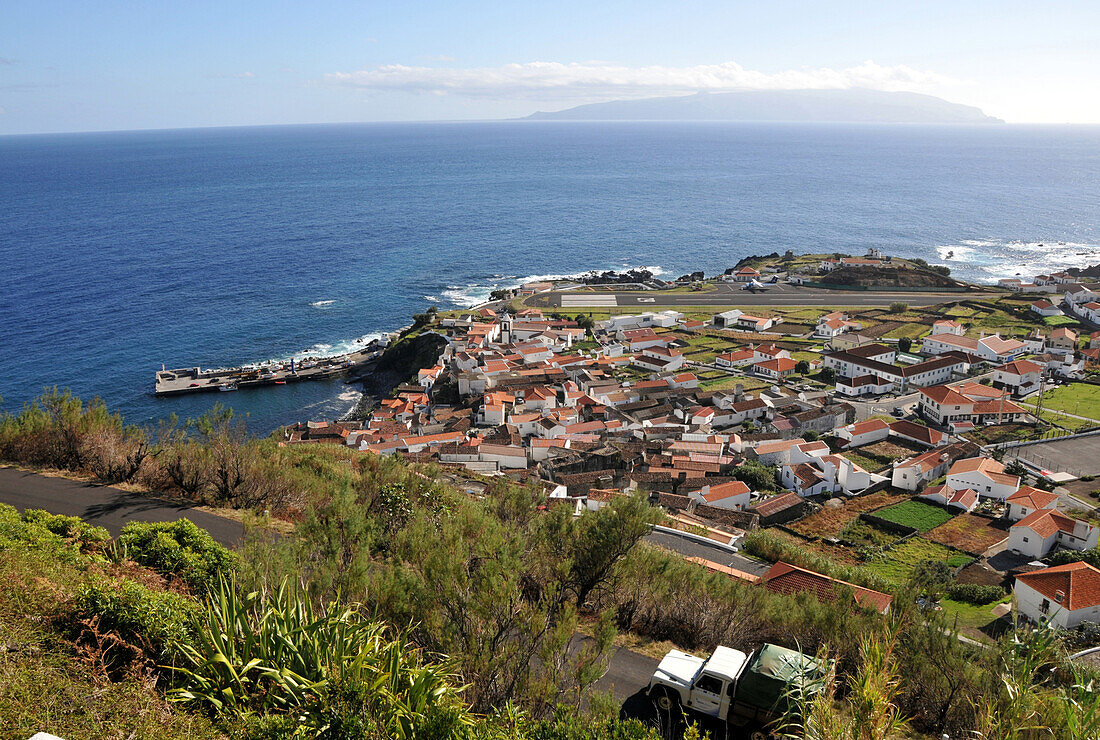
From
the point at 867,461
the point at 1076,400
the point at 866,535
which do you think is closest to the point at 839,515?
the point at 866,535

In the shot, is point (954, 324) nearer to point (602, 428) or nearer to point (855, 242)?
point (602, 428)

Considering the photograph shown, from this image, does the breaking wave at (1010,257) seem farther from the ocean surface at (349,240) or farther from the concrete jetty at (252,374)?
the concrete jetty at (252,374)

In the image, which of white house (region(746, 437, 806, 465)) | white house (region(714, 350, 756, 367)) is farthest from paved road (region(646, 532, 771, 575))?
white house (region(714, 350, 756, 367))

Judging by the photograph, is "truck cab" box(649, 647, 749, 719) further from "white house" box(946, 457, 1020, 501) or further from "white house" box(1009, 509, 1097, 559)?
"white house" box(946, 457, 1020, 501)

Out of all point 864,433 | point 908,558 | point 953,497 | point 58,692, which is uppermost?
Answer: point 58,692

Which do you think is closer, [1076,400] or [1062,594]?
[1062,594]

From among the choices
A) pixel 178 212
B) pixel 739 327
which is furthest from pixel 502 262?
pixel 178 212

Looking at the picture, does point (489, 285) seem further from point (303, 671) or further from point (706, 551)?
point (303, 671)
